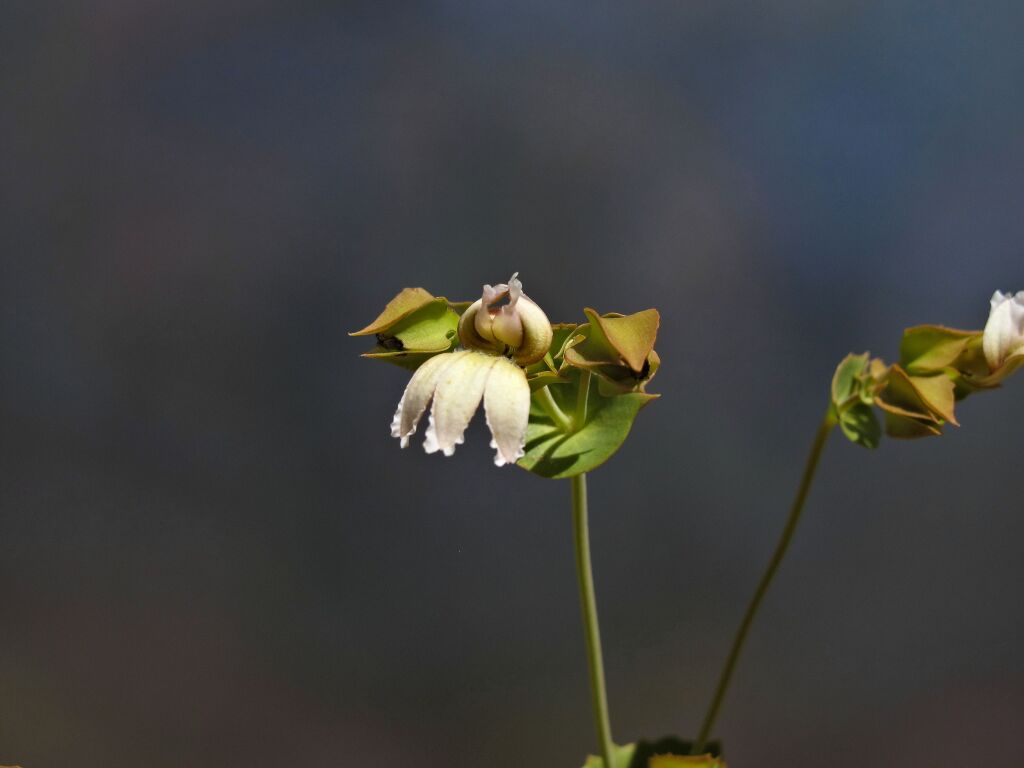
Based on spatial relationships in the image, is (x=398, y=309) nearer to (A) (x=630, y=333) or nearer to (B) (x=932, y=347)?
(A) (x=630, y=333)

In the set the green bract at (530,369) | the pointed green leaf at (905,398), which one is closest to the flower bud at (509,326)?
the green bract at (530,369)

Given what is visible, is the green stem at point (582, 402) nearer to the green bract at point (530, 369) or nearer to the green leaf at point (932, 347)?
the green bract at point (530, 369)

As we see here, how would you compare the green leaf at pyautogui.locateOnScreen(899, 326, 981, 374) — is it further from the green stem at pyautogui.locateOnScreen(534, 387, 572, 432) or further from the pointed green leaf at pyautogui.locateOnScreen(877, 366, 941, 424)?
the green stem at pyautogui.locateOnScreen(534, 387, 572, 432)

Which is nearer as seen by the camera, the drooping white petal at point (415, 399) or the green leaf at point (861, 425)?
the drooping white petal at point (415, 399)

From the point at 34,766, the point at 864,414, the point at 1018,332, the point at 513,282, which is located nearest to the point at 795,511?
the point at 864,414

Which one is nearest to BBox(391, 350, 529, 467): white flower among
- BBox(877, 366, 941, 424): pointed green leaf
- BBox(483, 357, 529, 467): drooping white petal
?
BBox(483, 357, 529, 467): drooping white petal

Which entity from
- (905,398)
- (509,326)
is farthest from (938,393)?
(509,326)
